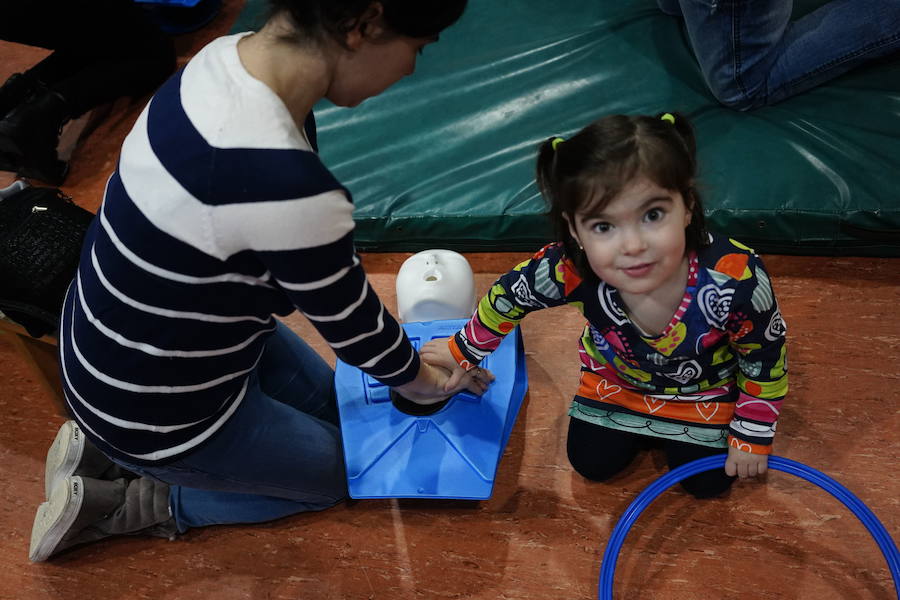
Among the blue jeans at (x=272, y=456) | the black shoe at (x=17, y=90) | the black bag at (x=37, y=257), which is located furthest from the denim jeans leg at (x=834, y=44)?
the black shoe at (x=17, y=90)

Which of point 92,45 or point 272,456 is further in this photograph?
point 92,45

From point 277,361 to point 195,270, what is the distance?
1.86 ft

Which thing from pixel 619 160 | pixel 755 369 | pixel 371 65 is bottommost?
pixel 755 369

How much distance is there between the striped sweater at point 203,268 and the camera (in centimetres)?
81

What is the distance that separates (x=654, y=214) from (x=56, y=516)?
1.12 meters

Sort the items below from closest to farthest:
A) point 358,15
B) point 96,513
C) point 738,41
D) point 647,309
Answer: point 358,15, point 647,309, point 96,513, point 738,41

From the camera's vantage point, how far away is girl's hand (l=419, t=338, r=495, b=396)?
1303 mm

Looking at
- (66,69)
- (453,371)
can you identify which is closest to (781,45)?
(453,371)

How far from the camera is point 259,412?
1229 mm

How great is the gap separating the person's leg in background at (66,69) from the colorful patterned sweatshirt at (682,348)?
4.80ft

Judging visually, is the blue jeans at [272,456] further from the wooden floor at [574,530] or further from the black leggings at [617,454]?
the black leggings at [617,454]

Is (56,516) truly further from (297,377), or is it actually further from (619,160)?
(619,160)

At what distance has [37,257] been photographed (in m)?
1.39

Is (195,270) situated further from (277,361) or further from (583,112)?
(583,112)
